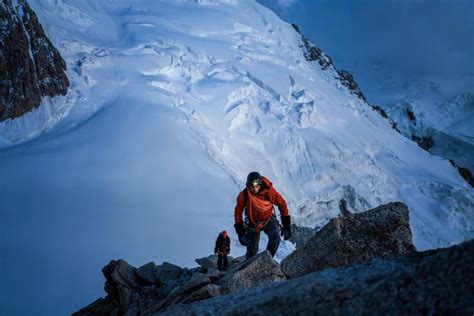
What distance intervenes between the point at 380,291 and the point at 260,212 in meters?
3.27

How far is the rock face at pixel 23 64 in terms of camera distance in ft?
48.3

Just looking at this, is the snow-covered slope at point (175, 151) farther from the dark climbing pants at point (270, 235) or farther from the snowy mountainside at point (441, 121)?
the snowy mountainside at point (441, 121)

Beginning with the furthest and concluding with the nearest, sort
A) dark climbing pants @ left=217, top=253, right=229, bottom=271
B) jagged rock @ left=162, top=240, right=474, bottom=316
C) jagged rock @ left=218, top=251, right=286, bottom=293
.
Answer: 1. dark climbing pants @ left=217, top=253, right=229, bottom=271
2. jagged rock @ left=218, top=251, right=286, bottom=293
3. jagged rock @ left=162, top=240, right=474, bottom=316

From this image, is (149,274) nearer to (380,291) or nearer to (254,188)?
(254,188)

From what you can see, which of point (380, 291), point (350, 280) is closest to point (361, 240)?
point (350, 280)

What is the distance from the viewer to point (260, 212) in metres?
4.85

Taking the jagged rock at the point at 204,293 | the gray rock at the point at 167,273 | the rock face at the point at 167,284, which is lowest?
the jagged rock at the point at 204,293

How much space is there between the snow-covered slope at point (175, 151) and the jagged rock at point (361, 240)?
5.75 m

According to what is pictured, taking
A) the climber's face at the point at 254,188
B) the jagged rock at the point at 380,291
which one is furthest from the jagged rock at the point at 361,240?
the jagged rock at the point at 380,291

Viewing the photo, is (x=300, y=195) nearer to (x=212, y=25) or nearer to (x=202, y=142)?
(x=202, y=142)

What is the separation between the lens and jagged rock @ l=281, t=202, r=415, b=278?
408cm

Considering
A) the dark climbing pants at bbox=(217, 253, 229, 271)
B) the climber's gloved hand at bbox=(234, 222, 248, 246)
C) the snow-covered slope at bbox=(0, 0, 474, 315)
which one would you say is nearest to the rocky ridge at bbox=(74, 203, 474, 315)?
the climber's gloved hand at bbox=(234, 222, 248, 246)

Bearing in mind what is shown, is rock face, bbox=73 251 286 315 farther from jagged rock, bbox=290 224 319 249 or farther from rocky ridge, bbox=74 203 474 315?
jagged rock, bbox=290 224 319 249

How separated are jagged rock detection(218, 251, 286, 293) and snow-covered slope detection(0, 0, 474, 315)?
527 cm
